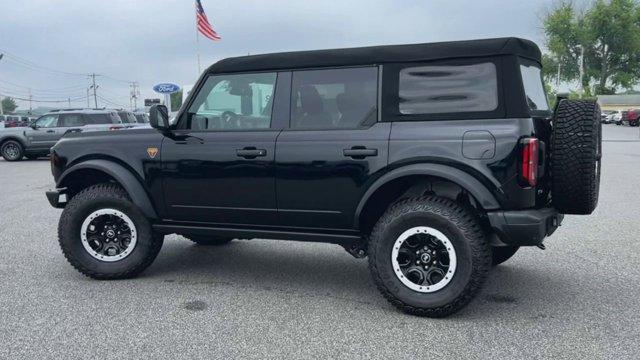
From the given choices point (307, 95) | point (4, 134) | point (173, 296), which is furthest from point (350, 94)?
point (4, 134)

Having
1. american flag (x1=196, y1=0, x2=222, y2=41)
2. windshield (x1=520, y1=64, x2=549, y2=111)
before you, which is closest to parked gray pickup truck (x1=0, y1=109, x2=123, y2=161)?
american flag (x1=196, y1=0, x2=222, y2=41)

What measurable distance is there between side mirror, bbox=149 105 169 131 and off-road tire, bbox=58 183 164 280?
2.47 feet

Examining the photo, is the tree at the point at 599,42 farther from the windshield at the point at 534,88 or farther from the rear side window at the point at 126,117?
the windshield at the point at 534,88

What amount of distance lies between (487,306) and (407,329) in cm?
80

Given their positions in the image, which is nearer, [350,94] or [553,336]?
[553,336]

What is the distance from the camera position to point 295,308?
4.35m

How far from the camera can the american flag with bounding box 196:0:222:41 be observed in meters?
27.1

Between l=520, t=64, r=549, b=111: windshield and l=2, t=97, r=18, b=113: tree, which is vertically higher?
l=2, t=97, r=18, b=113: tree

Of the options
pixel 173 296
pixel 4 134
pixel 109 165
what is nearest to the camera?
pixel 173 296

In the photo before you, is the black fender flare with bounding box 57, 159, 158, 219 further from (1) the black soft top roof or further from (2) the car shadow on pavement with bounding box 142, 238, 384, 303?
(1) the black soft top roof

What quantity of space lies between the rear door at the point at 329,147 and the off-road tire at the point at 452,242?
32 cm

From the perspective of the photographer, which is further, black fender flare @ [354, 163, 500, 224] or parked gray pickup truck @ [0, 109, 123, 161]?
parked gray pickup truck @ [0, 109, 123, 161]

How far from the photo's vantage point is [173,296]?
4648 millimetres

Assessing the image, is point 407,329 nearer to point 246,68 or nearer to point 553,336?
point 553,336
